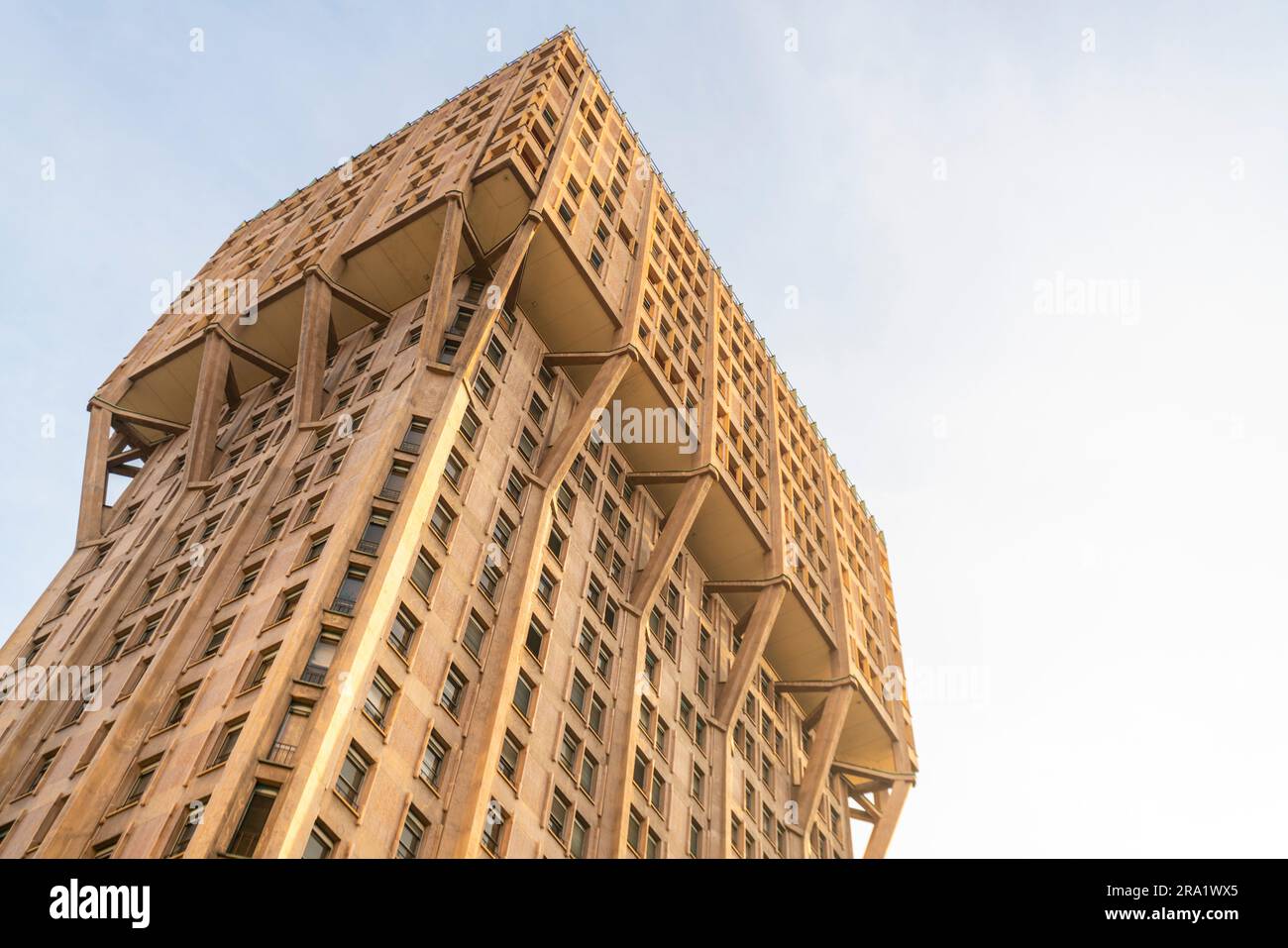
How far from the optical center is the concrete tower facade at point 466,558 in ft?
96.7

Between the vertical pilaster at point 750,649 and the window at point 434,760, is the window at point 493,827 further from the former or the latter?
the vertical pilaster at point 750,649

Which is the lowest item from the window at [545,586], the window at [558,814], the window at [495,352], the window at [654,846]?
the window at [558,814]

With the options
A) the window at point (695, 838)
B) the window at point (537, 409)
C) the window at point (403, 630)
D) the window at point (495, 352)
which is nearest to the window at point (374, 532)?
the window at point (403, 630)

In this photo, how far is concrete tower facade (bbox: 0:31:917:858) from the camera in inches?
1160

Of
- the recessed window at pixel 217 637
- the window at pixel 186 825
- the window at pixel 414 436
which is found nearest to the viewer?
the window at pixel 186 825

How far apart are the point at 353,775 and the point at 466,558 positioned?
908 centimetres

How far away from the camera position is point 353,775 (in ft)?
93.3

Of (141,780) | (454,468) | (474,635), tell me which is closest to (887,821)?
(474,635)

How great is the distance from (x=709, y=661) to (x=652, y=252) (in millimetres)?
19362

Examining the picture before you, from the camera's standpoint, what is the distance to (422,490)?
34031 millimetres

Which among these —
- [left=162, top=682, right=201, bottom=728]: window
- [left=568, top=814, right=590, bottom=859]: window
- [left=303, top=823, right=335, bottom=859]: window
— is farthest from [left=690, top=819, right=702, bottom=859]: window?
[left=162, top=682, right=201, bottom=728]: window

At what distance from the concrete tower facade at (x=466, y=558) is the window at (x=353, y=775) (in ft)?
0.64

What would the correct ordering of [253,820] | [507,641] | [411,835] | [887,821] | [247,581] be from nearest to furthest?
[253,820] < [411,835] < [247,581] < [507,641] < [887,821]

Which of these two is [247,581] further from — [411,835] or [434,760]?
[411,835]
